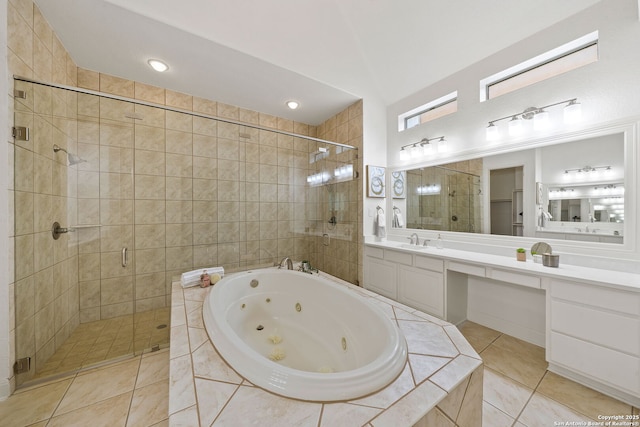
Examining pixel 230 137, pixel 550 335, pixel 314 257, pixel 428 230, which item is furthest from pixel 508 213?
pixel 230 137

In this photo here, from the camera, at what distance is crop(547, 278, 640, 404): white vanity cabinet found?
4.22ft

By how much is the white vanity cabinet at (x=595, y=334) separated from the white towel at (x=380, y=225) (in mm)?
1593

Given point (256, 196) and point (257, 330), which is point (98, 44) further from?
point (257, 330)

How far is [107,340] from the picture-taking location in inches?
Result: 74.2

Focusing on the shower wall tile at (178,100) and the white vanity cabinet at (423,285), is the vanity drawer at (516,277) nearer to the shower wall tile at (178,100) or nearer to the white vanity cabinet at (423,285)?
the white vanity cabinet at (423,285)

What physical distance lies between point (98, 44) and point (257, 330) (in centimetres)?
288

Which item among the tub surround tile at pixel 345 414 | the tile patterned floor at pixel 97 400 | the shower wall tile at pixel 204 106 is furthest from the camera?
the shower wall tile at pixel 204 106

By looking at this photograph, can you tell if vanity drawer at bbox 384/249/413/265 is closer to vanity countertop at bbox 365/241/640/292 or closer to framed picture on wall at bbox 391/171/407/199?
vanity countertop at bbox 365/241/640/292

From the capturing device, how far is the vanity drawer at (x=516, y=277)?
1627 mm

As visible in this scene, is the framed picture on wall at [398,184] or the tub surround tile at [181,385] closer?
the tub surround tile at [181,385]

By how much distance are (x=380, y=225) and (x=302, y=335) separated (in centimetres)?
166

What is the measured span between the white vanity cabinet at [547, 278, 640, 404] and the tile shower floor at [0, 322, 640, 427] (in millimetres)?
136

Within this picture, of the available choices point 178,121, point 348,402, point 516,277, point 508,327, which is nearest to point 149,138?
point 178,121

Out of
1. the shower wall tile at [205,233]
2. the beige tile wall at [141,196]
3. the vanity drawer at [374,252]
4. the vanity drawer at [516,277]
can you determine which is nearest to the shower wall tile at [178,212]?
the beige tile wall at [141,196]
